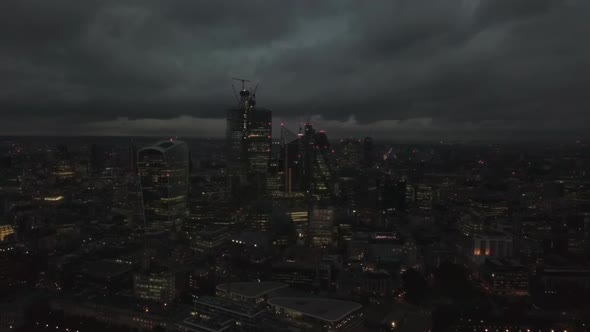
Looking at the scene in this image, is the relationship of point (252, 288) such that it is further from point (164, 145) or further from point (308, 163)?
point (308, 163)

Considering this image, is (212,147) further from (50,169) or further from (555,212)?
(555,212)

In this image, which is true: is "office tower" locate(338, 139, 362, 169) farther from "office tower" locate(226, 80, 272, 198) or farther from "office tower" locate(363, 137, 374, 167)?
"office tower" locate(226, 80, 272, 198)

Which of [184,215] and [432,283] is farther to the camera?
[184,215]

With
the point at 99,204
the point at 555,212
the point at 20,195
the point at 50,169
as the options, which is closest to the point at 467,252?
the point at 555,212

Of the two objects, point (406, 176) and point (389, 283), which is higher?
point (406, 176)

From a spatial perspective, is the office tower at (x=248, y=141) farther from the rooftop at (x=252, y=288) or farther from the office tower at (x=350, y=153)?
the rooftop at (x=252, y=288)

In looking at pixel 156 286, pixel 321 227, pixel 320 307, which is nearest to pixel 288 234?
pixel 321 227
